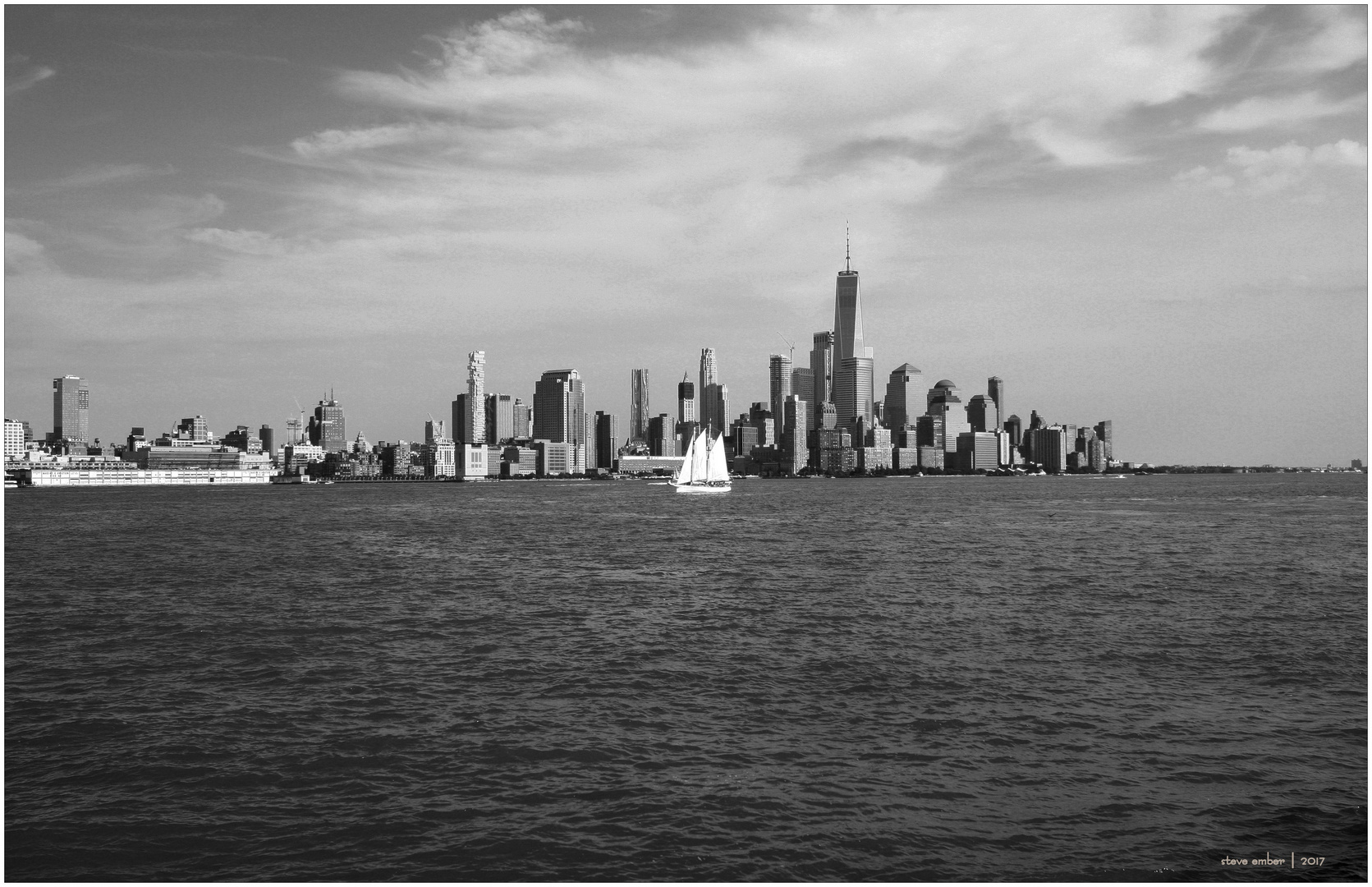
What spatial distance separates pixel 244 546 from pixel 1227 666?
70.7 m

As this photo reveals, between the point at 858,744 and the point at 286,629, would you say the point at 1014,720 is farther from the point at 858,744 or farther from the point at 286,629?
the point at 286,629

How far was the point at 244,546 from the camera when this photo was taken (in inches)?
3115

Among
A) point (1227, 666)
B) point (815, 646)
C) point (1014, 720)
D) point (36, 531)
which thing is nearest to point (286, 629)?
point (815, 646)

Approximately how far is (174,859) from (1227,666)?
29211 mm

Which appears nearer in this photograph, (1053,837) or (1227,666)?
(1053,837)

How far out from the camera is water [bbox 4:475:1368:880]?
722 inches

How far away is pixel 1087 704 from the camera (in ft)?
87.9

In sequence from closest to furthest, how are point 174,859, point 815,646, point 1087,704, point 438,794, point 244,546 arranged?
point 174,859 < point 438,794 < point 1087,704 < point 815,646 < point 244,546

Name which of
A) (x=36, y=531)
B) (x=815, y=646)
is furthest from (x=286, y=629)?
(x=36, y=531)

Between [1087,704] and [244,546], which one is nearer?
[1087,704]

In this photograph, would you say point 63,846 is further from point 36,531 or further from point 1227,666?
point 36,531

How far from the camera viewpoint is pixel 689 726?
25156mm

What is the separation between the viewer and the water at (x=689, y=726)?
18.3 m

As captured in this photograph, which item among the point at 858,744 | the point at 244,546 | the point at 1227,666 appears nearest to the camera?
the point at 858,744
